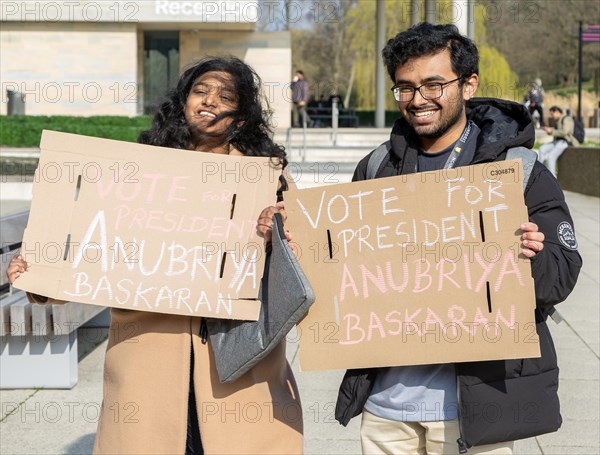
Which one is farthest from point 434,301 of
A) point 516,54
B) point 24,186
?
point 516,54

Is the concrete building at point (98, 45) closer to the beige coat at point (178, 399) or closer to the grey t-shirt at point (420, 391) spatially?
the beige coat at point (178, 399)

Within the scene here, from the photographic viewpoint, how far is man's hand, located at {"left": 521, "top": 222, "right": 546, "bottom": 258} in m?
2.78

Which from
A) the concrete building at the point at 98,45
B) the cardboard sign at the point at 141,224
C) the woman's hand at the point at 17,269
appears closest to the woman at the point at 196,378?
the woman's hand at the point at 17,269

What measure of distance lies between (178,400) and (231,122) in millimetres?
990

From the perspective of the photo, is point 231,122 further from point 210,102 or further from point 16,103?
point 16,103

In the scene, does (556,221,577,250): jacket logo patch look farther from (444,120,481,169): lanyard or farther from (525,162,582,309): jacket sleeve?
(444,120,481,169): lanyard

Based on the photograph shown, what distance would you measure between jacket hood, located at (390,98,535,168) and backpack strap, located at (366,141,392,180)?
58 millimetres

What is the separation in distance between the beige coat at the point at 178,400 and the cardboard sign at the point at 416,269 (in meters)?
0.27

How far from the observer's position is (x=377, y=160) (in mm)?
3182

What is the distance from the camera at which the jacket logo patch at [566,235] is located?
9.34 ft

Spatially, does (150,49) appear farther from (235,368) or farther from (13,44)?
(235,368)

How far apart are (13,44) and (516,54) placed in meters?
46.1

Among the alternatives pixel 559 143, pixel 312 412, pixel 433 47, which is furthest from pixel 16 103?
pixel 433 47

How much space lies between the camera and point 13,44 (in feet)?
93.4
